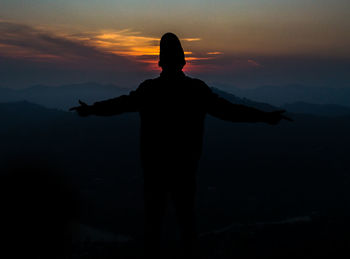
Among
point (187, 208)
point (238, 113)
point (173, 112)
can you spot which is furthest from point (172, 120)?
point (187, 208)

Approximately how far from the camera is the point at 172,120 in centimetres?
381

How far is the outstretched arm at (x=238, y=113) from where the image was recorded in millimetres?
3729

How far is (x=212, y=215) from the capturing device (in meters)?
153

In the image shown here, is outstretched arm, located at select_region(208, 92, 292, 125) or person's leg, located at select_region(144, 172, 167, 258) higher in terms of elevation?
outstretched arm, located at select_region(208, 92, 292, 125)

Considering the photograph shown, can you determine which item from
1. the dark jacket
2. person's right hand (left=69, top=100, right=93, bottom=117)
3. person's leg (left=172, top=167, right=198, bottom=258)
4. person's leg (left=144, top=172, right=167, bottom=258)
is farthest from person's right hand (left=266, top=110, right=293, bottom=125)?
person's right hand (left=69, top=100, right=93, bottom=117)

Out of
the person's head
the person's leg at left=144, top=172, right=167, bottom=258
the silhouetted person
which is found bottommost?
the person's leg at left=144, top=172, right=167, bottom=258

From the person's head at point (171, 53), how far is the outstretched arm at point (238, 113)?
605mm

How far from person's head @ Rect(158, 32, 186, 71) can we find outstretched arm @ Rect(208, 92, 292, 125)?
0.61 metres

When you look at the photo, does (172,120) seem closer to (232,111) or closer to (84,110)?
(232,111)

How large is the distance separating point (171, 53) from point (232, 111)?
107cm

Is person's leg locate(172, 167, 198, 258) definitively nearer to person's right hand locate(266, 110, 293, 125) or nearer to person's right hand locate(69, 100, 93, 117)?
person's right hand locate(266, 110, 293, 125)


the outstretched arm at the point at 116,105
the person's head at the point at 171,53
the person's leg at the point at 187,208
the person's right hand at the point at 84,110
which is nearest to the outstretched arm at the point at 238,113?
the person's head at the point at 171,53

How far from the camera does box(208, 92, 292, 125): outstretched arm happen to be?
3.73 meters

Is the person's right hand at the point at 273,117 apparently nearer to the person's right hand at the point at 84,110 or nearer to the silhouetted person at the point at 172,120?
the silhouetted person at the point at 172,120
